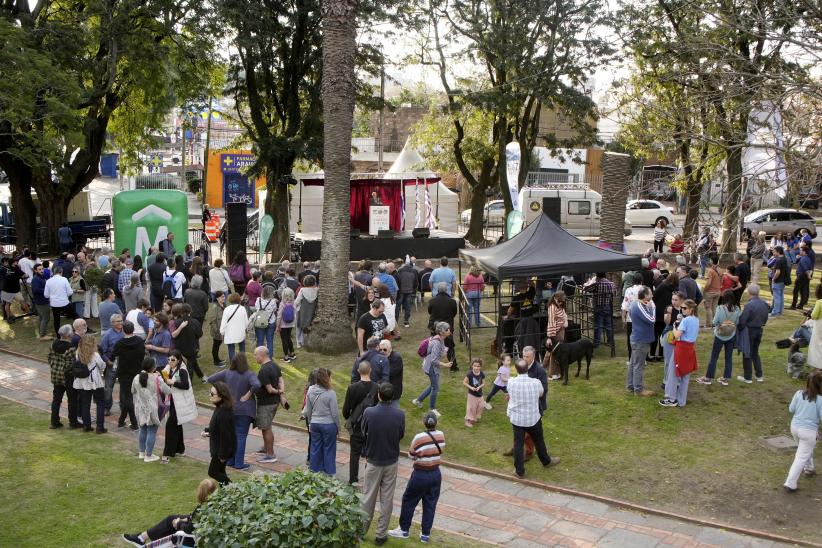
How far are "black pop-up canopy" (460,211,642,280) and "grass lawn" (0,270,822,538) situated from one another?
5.66 feet

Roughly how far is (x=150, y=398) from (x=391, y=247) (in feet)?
54.8

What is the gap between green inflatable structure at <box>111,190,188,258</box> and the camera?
20.4 meters

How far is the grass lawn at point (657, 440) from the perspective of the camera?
30.4 ft

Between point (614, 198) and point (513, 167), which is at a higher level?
point (513, 167)

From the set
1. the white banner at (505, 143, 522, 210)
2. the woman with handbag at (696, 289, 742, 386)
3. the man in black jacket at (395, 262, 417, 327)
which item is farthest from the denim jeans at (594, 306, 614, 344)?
the white banner at (505, 143, 522, 210)

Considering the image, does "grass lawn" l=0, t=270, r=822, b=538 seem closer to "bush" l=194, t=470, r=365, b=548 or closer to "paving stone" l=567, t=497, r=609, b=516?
"paving stone" l=567, t=497, r=609, b=516

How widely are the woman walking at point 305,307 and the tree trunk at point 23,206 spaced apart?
12.8 meters

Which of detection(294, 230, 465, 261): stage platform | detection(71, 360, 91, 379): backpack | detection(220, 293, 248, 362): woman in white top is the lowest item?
detection(71, 360, 91, 379): backpack

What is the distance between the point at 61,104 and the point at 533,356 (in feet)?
43.8

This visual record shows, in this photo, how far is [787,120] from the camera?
38.9 feet

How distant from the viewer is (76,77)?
2005cm

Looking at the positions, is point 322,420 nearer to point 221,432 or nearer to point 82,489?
point 221,432

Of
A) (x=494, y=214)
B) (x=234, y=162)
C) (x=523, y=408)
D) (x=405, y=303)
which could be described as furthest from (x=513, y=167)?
(x=234, y=162)

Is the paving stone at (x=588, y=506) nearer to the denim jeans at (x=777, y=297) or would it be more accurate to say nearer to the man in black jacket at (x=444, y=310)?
the man in black jacket at (x=444, y=310)
